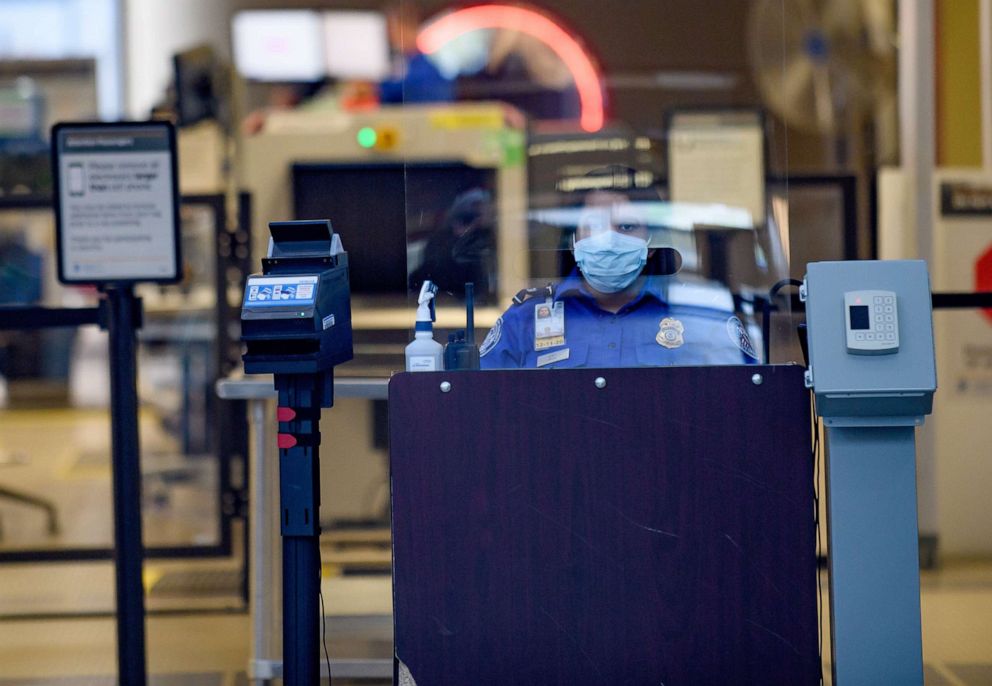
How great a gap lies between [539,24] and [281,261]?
4666 mm

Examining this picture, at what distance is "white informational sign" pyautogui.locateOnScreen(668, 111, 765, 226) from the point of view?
369 cm

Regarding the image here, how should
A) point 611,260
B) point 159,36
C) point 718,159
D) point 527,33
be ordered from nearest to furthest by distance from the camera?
point 611,260 → point 718,159 → point 527,33 → point 159,36

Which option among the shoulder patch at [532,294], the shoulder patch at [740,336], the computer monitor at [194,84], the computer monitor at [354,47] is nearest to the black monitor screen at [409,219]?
the shoulder patch at [532,294]

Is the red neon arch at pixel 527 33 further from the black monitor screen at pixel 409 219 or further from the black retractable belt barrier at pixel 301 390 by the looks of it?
the black retractable belt barrier at pixel 301 390

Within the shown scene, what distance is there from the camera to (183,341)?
20.5 feet

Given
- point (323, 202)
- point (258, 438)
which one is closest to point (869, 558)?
point (258, 438)

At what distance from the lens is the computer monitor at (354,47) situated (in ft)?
25.7

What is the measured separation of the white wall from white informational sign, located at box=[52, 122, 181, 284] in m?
4.83

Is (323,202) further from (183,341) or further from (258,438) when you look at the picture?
(183,341)

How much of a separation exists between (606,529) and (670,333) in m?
0.60

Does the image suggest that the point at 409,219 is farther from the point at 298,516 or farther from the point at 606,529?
the point at 606,529

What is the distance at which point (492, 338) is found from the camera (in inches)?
113

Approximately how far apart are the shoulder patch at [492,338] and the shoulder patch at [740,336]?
495 mm

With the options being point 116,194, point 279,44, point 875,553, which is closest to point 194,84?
point 279,44
